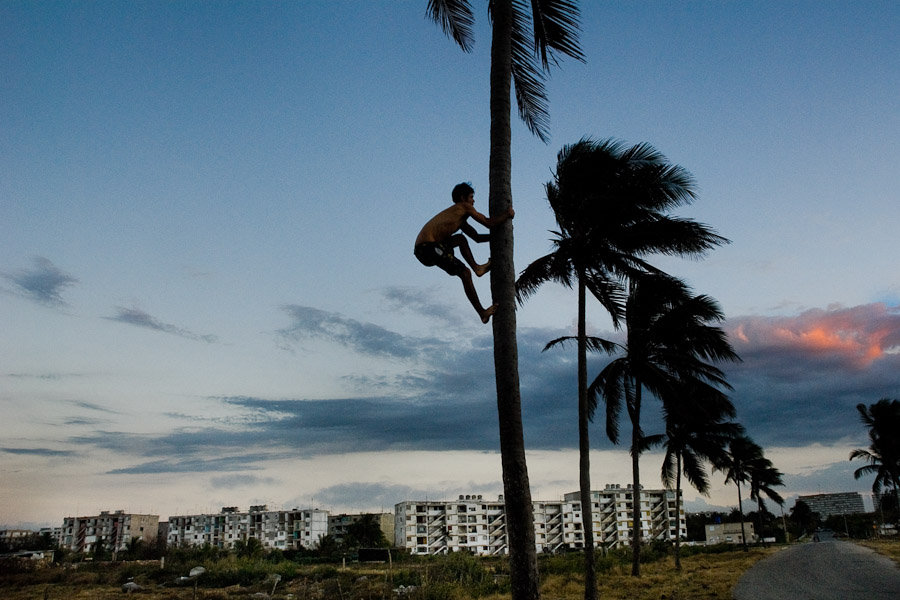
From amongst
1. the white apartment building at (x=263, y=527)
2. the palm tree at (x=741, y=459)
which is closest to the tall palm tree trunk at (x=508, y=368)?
the palm tree at (x=741, y=459)

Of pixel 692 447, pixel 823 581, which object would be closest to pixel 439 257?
pixel 823 581

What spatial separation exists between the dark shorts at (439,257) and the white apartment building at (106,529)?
135222 millimetres

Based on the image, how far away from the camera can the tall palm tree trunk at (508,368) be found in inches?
207

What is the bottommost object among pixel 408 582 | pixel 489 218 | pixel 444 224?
pixel 408 582

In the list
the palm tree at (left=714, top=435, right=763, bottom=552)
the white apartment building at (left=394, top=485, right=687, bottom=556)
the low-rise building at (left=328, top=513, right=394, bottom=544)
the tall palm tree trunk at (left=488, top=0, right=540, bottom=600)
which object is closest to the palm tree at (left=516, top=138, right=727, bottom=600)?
the tall palm tree trunk at (left=488, top=0, right=540, bottom=600)

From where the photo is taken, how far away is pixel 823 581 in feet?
57.8

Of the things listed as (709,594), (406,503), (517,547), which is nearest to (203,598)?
(709,594)

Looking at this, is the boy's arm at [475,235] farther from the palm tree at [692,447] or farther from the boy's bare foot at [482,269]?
the palm tree at [692,447]

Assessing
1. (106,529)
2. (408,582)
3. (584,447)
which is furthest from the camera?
(106,529)

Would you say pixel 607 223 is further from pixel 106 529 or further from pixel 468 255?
pixel 106 529

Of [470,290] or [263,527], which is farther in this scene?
[263,527]

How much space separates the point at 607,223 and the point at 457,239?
32.6 feet

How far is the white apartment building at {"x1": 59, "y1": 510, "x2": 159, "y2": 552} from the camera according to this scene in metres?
121

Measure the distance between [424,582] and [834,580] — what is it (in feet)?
39.5
